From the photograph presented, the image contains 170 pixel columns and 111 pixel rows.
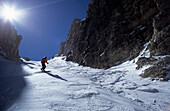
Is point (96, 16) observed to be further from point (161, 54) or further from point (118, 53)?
point (161, 54)

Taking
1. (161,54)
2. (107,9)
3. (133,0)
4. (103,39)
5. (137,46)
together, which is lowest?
(161,54)

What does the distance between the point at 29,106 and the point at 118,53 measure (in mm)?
12590

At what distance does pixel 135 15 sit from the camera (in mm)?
13883

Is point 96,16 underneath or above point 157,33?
above

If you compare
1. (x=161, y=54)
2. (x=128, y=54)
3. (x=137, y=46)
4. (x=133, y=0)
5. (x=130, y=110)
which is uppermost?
(x=133, y=0)

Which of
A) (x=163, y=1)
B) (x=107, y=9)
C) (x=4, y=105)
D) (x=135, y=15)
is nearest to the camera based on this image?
(x=4, y=105)

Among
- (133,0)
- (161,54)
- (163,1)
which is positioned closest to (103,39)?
(133,0)

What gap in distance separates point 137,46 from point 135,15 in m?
6.01

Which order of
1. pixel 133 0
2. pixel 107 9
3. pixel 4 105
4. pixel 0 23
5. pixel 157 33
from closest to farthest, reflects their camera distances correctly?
pixel 4 105 → pixel 157 33 → pixel 133 0 → pixel 107 9 → pixel 0 23

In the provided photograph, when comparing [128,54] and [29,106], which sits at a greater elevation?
[128,54]

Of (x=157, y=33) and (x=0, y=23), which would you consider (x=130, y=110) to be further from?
(x=0, y=23)

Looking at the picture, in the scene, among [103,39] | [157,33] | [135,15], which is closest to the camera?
[157,33]

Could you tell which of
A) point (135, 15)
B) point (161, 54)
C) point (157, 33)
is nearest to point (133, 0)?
point (135, 15)

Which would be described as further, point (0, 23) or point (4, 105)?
point (0, 23)
